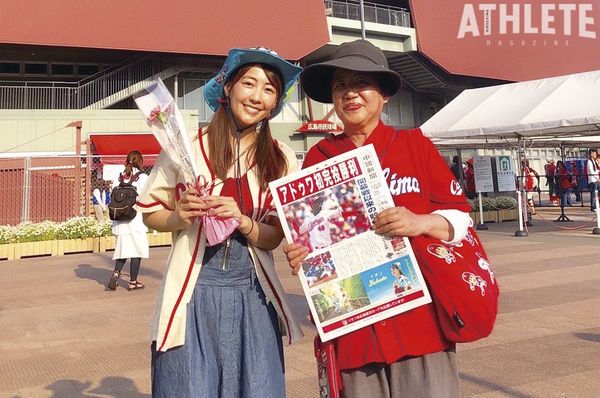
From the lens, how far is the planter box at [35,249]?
37.4 ft

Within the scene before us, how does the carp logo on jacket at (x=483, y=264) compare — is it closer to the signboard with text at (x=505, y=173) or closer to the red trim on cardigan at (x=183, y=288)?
the red trim on cardigan at (x=183, y=288)

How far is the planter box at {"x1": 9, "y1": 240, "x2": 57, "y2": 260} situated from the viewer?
1141 centimetres

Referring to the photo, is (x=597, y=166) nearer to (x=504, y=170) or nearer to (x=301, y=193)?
(x=504, y=170)

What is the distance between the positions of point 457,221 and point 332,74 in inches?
28.4

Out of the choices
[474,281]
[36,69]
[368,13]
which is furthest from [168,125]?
[368,13]

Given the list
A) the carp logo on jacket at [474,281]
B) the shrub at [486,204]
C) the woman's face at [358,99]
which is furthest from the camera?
the shrub at [486,204]

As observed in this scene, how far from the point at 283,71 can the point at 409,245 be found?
863mm

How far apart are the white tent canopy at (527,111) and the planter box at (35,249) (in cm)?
954

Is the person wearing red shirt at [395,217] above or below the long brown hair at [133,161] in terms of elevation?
below

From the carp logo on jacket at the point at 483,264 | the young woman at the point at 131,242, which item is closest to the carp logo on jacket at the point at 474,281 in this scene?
the carp logo on jacket at the point at 483,264

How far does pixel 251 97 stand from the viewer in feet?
6.32

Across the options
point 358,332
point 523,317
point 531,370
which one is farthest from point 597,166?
point 358,332

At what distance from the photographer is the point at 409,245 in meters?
1.62

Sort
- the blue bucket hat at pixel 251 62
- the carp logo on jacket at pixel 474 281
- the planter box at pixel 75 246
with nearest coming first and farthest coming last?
1. the carp logo on jacket at pixel 474 281
2. the blue bucket hat at pixel 251 62
3. the planter box at pixel 75 246
